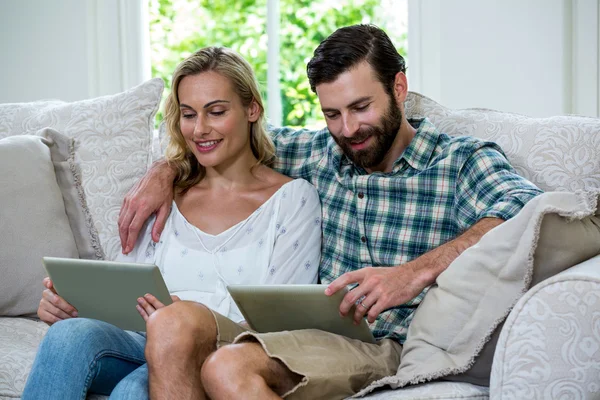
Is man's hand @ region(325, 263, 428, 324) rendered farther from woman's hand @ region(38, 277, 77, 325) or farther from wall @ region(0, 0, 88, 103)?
wall @ region(0, 0, 88, 103)

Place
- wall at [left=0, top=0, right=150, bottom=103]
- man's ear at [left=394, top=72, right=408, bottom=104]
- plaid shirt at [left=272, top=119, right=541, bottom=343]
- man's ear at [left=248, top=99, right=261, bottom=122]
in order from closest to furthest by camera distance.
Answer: plaid shirt at [left=272, top=119, right=541, bottom=343]
man's ear at [left=394, top=72, right=408, bottom=104]
man's ear at [left=248, top=99, right=261, bottom=122]
wall at [left=0, top=0, right=150, bottom=103]

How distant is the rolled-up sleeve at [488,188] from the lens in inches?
63.3

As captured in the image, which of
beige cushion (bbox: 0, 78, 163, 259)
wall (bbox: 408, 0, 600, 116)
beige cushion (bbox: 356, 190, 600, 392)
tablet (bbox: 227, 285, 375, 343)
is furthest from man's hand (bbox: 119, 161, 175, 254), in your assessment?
wall (bbox: 408, 0, 600, 116)

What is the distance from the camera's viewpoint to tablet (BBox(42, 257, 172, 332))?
4.79 ft

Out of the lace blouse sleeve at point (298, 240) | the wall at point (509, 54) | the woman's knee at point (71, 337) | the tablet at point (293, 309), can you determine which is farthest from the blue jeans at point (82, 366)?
the wall at point (509, 54)

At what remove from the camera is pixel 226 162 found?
6.57 feet

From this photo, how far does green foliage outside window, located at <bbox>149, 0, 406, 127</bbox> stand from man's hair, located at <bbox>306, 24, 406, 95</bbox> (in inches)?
61.3

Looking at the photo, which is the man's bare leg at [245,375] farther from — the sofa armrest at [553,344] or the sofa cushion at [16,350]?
the sofa cushion at [16,350]

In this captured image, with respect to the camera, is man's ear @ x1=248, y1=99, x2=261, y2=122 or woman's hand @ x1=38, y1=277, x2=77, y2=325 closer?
woman's hand @ x1=38, y1=277, x2=77, y2=325

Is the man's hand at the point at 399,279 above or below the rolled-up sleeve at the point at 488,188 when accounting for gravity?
below

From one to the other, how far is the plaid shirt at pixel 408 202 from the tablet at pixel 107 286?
19.8 inches

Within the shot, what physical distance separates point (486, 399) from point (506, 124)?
2.73 feet

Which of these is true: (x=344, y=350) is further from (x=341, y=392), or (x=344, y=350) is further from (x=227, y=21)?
(x=227, y=21)

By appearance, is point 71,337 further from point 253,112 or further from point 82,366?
point 253,112
